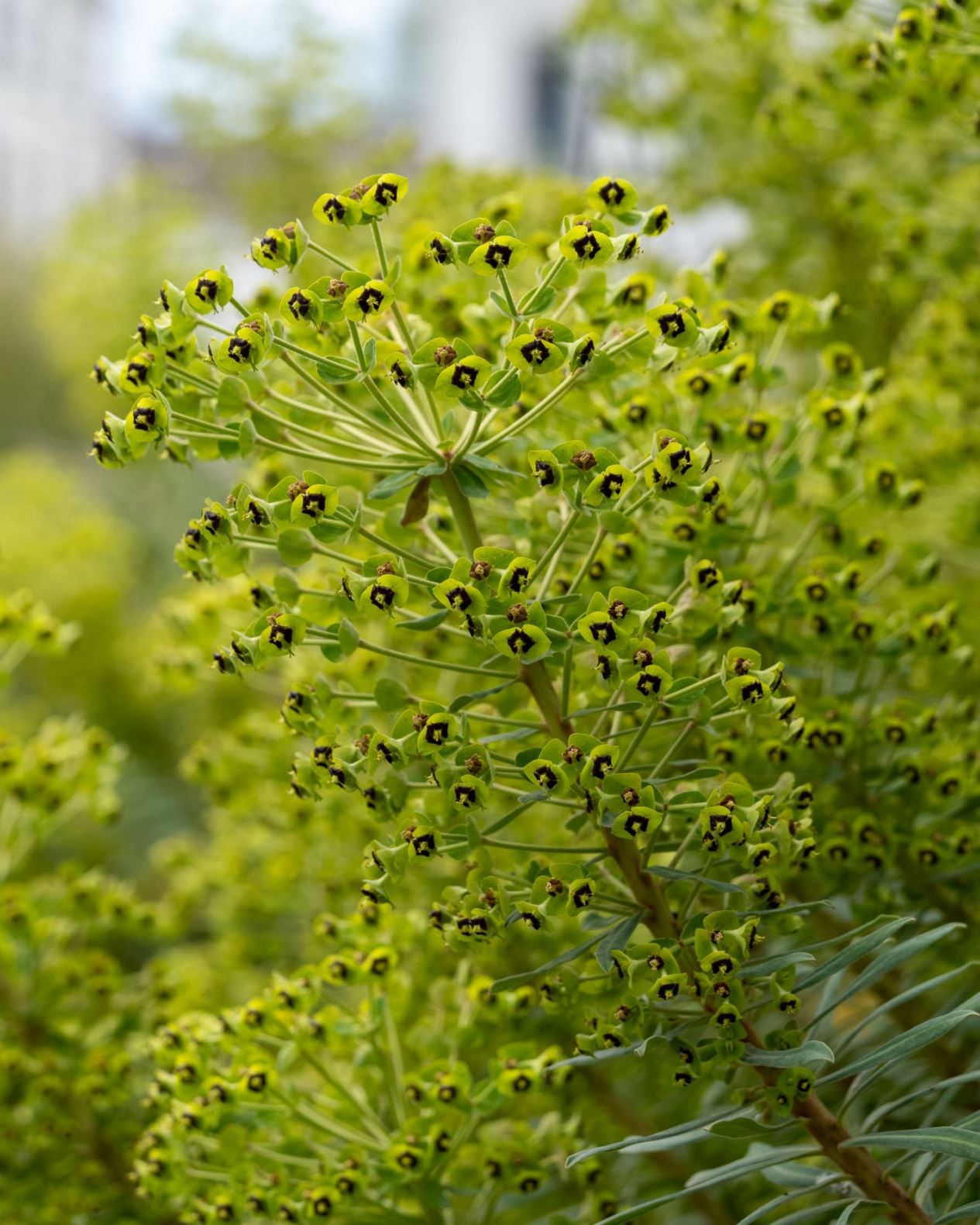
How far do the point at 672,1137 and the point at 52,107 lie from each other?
41.0ft

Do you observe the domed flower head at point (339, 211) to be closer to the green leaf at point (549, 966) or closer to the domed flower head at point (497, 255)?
the domed flower head at point (497, 255)

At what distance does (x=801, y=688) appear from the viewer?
997mm

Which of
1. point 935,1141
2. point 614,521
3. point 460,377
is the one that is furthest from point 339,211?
point 935,1141

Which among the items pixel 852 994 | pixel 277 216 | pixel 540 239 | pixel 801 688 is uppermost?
pixel 277 216

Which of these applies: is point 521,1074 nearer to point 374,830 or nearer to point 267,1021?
point 267,1021

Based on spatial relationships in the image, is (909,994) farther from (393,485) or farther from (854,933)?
(393,485)

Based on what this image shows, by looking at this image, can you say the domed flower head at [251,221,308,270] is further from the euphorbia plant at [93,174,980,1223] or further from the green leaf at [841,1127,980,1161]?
the green leaf at [841,1127,980,1161]

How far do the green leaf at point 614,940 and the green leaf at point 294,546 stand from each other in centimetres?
30

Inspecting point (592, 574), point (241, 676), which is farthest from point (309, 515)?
point (592, 574)

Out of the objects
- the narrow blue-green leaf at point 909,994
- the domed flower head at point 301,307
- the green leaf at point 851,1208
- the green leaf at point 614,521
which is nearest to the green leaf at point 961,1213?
the green leaf at point 851,1208

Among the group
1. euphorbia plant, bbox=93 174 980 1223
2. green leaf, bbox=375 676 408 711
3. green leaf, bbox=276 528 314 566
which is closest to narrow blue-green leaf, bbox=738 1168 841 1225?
euphorbia plant, bbox=93 174 980 1223

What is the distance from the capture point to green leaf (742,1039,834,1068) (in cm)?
67

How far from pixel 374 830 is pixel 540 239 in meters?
0.65

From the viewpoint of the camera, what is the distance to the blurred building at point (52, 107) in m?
10.6
